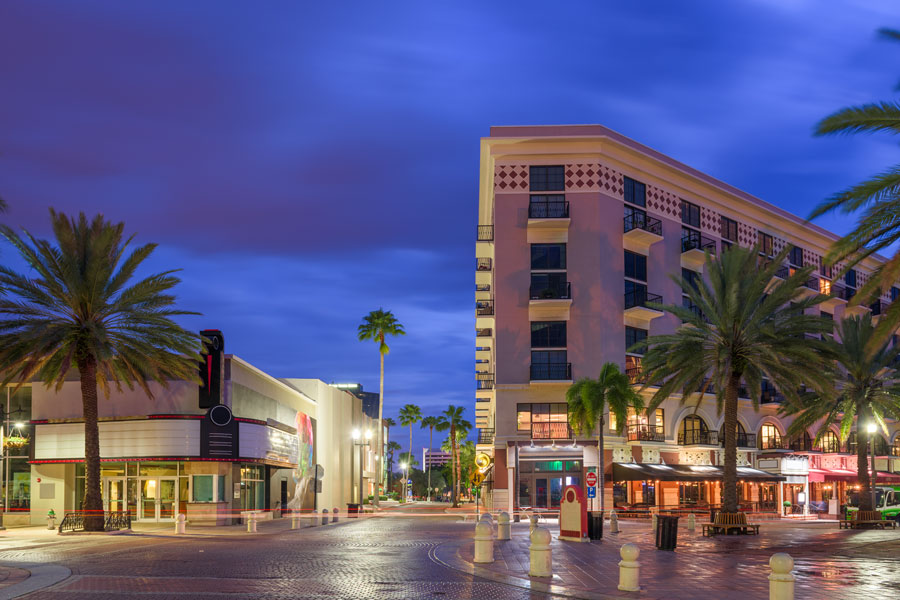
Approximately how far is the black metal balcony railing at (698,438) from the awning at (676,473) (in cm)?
176

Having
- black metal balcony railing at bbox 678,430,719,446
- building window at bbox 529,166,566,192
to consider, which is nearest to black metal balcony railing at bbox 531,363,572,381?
black metal balcony railing at bbox 678,430,719,446

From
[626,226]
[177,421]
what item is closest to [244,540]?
[177,421]

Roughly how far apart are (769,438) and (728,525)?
34574mm

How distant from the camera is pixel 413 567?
21281mm

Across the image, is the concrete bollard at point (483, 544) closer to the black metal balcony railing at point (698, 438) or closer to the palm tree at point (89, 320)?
the palm tree at point (89, 320)

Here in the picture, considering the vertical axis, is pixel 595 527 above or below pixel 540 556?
below

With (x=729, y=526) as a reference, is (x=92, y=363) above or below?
above

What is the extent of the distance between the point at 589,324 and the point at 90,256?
31045 mm

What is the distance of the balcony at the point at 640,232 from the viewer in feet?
193

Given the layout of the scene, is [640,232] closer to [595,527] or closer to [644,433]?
[644,433]

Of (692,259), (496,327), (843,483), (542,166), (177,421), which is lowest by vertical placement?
(843,483)

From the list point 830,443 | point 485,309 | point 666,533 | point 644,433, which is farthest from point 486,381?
point 666,533

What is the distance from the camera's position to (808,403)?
152 feet

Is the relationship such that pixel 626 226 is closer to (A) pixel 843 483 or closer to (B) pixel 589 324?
(B) pixel 589 324
